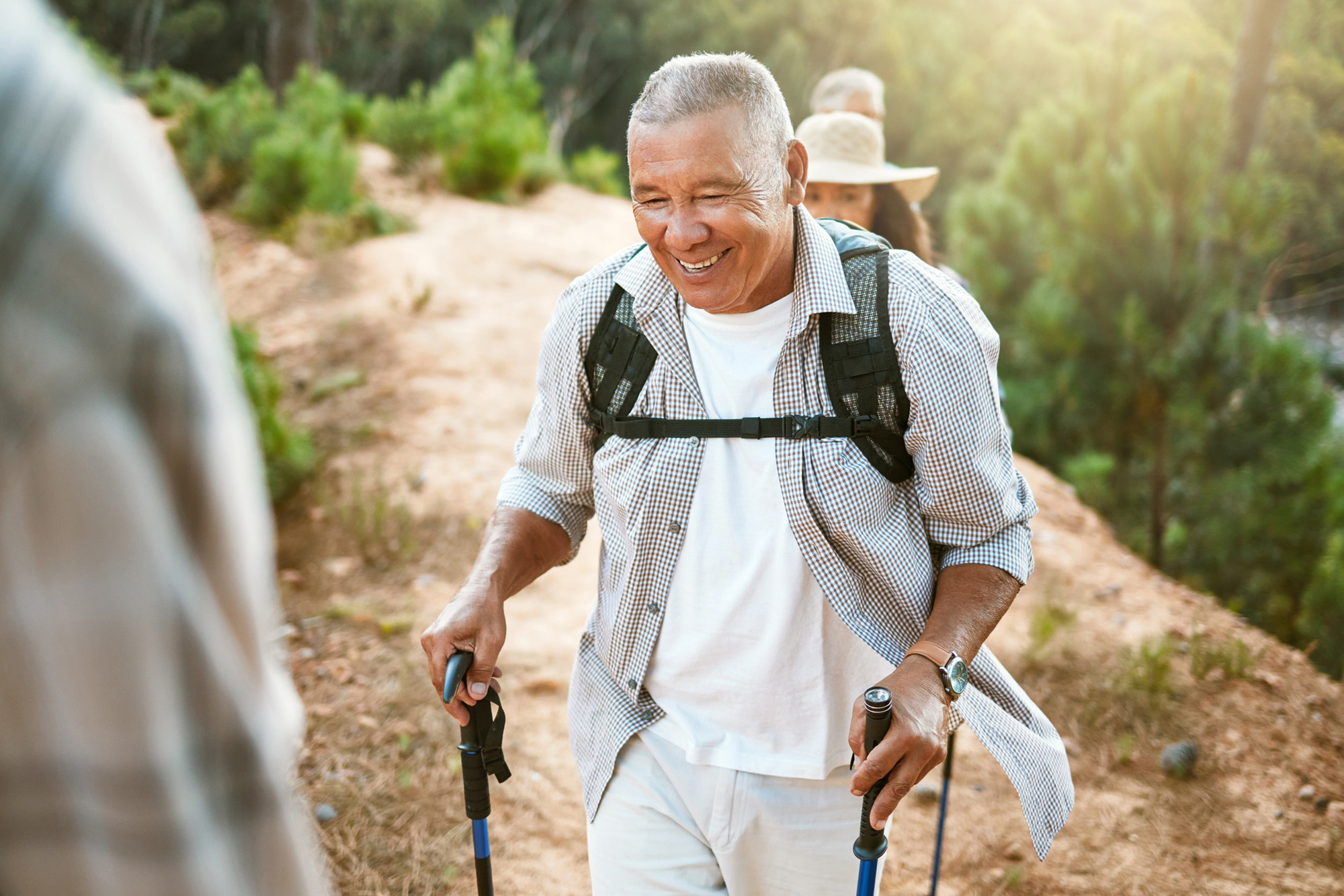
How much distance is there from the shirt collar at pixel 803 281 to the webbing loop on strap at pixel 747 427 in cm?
15

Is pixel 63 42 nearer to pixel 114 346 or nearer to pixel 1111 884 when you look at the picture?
pixel 114 346

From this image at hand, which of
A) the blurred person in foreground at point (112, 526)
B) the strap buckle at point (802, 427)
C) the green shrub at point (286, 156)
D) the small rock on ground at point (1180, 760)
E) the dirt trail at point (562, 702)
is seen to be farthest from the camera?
the green shrub at point (286, 156)

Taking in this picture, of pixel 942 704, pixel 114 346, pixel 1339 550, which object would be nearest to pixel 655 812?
pixel 942 704

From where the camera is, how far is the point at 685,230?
1.76 m

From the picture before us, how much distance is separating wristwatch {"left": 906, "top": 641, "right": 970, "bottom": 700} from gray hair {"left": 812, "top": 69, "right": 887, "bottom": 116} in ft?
9.83

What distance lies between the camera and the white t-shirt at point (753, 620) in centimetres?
→ 180

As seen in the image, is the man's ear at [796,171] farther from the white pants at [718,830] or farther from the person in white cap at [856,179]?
the person in white cap at [856,179]

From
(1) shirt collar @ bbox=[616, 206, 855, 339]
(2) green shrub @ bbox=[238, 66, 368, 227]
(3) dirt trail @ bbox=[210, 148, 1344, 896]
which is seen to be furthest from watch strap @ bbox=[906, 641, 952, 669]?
(2) green shrub @ bbox=[238, 66, 368, 227]

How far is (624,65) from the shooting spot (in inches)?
1470

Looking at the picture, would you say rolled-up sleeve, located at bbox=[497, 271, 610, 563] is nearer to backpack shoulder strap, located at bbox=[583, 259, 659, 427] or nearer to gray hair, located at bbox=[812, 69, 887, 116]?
backpack shoulder strap, located at bbox=[583, 259, 659, 427]

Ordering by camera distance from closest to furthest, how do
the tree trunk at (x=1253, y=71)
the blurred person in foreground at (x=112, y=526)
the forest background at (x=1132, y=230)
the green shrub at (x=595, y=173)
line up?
the blurred person in foreground at (x=112, y=526) → the forest background at (x=1132, y=230) → the tree trunk at (x=1253, y=71) → the green shrub at (x=595, y=173)

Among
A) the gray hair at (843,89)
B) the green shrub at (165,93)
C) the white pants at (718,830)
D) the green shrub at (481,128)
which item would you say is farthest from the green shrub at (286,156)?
the white pants at (718,830)

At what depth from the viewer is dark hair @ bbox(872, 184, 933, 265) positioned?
3420mm

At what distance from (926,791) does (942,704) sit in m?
2.44
